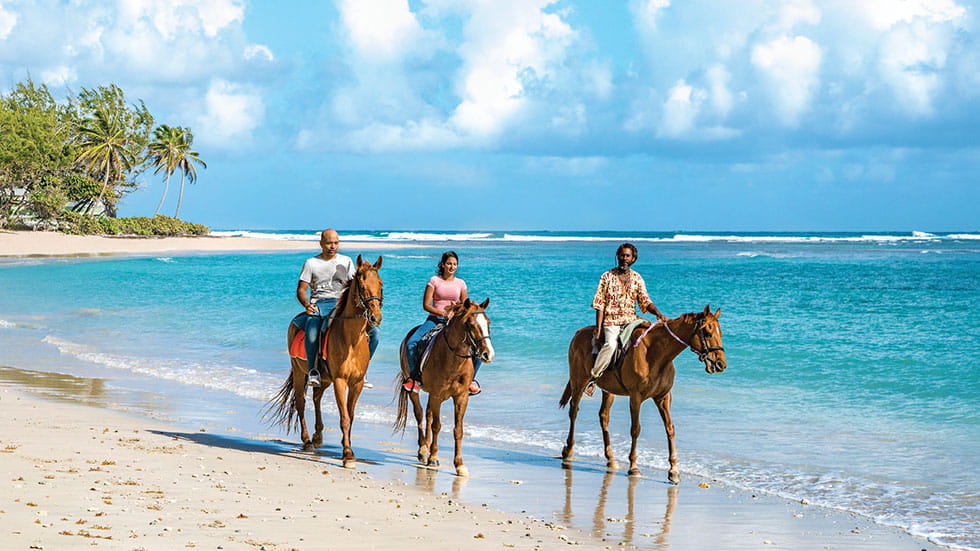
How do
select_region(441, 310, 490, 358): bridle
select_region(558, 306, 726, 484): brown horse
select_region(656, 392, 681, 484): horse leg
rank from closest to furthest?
1. select_region(441, 310, 490, 358): bridle
2. select_region(558, 306, 726, 484): brown horse
3. select_region(656, 392, 681, 484): horse leg

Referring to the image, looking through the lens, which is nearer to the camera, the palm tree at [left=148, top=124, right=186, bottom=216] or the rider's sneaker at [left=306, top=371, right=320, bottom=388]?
the rider's sneaker at [left=306, top=371, right=320, bottom=388]

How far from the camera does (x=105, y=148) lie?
256ft

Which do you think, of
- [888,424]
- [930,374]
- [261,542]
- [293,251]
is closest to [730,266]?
[293,251]

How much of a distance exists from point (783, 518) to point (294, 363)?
16.9 feet

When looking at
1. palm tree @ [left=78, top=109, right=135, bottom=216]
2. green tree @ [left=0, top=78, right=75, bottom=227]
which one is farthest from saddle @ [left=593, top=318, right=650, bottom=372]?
palm tree @ [left=78, top=109, right=135, bottom=216]

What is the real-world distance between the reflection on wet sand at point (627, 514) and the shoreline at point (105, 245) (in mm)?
52067

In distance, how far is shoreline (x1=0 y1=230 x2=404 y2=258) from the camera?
57.4 meters

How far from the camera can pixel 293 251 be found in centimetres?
7838

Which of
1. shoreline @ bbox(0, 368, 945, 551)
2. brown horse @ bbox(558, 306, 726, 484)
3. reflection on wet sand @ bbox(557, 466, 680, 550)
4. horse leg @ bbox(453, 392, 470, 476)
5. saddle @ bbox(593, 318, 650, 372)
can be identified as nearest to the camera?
shoreline @ bbox(0, 368, 945, 551)

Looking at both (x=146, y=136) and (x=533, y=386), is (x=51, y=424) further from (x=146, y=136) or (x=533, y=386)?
(x=146, y=136)

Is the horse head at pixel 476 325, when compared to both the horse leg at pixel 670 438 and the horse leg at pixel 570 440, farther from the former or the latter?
the horse leg at pixel 670 438

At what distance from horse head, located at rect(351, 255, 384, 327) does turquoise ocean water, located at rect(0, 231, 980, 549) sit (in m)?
2.75

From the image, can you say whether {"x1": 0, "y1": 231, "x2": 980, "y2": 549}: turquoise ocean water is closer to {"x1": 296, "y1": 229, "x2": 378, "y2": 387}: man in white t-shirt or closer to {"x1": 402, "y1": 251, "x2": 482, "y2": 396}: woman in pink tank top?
{"x1": 402, "y1": 251, "x2": 482, "y2": 396}: woman in pink tank top

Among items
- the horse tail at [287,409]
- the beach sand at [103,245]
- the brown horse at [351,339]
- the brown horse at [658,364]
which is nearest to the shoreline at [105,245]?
the beach sand at [103,245]
